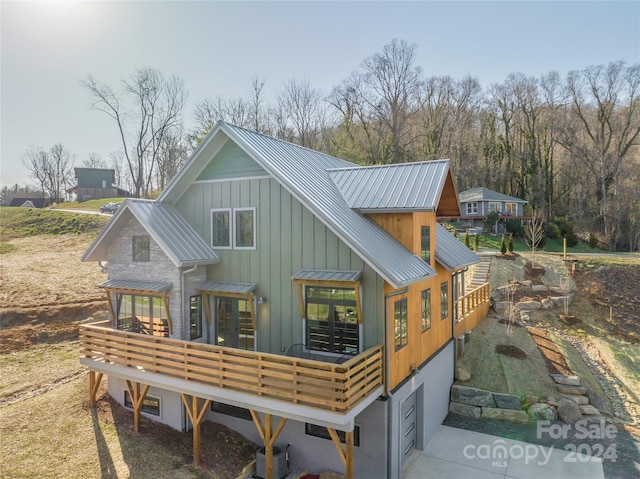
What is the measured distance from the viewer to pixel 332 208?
32.0 feet

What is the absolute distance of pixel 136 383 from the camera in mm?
11180

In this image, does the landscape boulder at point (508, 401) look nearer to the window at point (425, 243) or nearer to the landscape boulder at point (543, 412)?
the landscape boulder at point (543, 412)

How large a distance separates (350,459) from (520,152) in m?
43.7

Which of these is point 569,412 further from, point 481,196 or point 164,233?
point 481,196

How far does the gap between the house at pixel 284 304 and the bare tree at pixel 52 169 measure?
64326 millimetres

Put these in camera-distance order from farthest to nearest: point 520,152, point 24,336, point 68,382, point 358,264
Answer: point 520,152 < point 24,336 < point 68,382 < point 358,264

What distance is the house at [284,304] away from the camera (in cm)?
879

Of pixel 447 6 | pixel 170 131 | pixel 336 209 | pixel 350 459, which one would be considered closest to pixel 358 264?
pixel 336 209

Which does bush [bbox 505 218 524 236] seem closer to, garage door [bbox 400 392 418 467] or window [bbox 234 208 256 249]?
garage door [bbox 400 392 418 467]

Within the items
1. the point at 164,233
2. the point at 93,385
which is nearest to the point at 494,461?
the point at 164,233

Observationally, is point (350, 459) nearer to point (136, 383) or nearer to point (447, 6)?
point (136, 383)

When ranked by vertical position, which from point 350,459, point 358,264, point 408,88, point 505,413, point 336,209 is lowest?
point 505,413

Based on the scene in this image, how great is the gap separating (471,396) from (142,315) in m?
10.9

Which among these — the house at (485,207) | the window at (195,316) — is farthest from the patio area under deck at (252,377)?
the house at (485,207)
